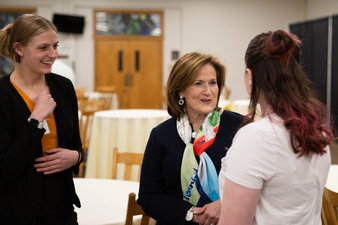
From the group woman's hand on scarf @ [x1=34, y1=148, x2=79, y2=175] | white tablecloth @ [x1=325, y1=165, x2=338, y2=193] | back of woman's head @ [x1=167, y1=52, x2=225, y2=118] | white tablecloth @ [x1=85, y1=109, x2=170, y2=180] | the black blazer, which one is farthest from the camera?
white tablecloth @ [x1=85, y1=109, x2=170, y2=180]

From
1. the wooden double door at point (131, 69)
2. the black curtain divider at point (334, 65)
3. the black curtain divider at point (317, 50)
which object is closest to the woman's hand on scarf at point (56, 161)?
the black curtain divider at point (334, 65)

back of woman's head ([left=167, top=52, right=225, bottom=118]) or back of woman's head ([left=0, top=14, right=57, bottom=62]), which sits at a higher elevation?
back of woman's head ([left=0, top=14, right=57, bottom=62])

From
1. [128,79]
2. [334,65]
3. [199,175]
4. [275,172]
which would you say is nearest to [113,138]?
[199,175]

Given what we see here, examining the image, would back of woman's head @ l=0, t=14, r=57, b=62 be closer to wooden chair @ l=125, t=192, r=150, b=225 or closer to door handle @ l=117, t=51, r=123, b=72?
wooden chair @ l=125, t=192, r=150, b=225

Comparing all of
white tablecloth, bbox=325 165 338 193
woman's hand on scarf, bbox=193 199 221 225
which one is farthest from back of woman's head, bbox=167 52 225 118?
white tablecloth, bbox=325 165 338 193

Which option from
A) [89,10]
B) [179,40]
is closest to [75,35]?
[89,10]

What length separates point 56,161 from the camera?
153 cm

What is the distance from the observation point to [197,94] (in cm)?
171

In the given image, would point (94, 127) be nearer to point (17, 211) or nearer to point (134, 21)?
point (17, 211)

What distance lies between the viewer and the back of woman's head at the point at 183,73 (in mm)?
1708

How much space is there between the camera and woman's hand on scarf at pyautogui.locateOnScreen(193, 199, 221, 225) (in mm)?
1505

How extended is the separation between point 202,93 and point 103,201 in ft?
2.73

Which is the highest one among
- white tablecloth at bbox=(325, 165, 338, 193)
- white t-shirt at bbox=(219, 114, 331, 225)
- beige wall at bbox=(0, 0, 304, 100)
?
beige wall at bbox=(0, 0, 304, 100)

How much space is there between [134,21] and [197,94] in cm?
924
